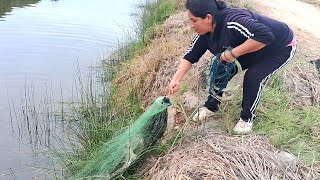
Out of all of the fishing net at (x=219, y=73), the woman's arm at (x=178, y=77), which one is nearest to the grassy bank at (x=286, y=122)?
the fishing net at (x=219, y=73)

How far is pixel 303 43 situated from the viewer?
6.82 m

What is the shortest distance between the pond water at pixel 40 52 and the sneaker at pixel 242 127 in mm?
2416

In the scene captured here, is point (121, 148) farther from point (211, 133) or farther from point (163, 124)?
point (211, 133)

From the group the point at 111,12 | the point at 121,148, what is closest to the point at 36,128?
the point at 121,148

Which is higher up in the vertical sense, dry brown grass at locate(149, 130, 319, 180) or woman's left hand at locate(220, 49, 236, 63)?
woman's left hand at locate(220, 49, 236, 63)

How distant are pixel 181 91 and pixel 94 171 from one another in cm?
172

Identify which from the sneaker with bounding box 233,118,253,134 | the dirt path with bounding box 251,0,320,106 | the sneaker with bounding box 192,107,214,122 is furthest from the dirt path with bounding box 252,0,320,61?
the sneaker with bounding box 233,118,253,134

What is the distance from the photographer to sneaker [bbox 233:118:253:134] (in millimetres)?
3625

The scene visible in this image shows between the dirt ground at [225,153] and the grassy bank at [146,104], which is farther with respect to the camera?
the grassy bank at [146,104]

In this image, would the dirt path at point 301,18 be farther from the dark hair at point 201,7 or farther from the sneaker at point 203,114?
the dark hair at point 201,7

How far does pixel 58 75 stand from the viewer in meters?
8.34

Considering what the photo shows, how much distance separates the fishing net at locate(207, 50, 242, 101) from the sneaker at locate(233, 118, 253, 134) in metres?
0.28

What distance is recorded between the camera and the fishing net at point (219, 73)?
3.53 meters

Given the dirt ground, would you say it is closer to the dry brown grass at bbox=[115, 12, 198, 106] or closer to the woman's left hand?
the woman's left hand
